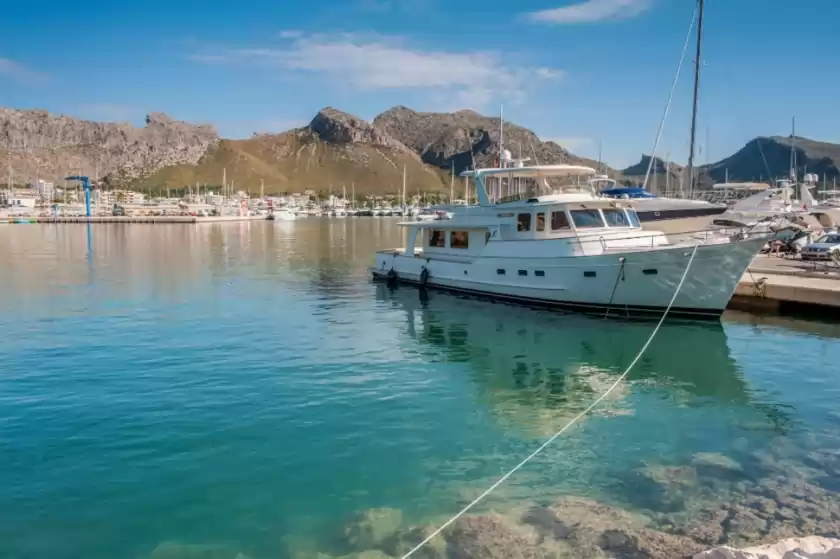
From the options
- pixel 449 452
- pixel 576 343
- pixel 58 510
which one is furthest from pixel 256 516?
pixel 576 343

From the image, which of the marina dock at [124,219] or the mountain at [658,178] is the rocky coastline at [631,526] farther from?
the marina dock at [124,219]

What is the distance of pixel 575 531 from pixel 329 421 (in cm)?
564

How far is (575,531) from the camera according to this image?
27.6 ft

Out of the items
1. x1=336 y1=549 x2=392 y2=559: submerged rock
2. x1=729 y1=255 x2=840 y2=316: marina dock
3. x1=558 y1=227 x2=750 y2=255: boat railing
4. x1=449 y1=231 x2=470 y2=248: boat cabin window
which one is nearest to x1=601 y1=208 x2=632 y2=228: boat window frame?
x1=558 y1=227 x2=750 y2=255: boat railing

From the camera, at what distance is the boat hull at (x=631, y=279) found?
69.9 ft

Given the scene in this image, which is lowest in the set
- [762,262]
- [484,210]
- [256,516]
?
[256,516]

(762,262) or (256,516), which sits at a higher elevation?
(762,262)

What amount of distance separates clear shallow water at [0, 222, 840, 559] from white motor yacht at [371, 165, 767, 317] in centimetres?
120

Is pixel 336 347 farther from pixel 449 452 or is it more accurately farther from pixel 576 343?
pixel 449 452

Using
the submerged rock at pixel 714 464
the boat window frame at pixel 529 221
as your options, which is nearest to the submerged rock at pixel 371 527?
Answer: the submerged rock at pixel 714 464

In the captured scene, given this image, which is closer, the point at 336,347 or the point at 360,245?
the point at 336,347

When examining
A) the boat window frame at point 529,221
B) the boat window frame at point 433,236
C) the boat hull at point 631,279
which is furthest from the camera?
the boat window frame at point 433,236

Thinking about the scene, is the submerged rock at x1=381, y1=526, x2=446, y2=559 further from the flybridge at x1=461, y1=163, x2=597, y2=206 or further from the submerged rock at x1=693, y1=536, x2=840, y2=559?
the flybridge at x1=461, y1=163, x2=597, y2=206

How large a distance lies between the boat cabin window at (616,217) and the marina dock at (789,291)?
5252 millimetres
